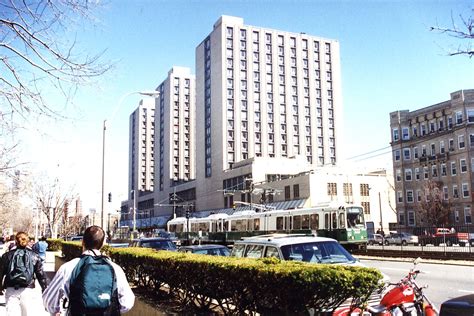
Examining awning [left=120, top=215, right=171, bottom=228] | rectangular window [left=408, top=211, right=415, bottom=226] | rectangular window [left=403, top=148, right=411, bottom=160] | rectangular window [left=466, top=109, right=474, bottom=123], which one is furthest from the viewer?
awning [left=120, top=215, right=171, bottom=228]

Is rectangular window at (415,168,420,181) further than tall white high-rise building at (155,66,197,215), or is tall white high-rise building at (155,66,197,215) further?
tall white high-rise building at (155,66,197,215)

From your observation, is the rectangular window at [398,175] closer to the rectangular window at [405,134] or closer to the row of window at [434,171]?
the row of window at [434,171]

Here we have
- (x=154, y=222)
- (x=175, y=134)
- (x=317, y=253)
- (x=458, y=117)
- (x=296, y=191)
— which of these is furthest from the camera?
(x=175, y=134)

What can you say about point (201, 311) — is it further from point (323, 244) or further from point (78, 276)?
point (78, 276)

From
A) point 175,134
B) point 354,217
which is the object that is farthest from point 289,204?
point 175,134

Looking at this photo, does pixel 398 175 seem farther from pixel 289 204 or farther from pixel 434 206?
pixel 289 204

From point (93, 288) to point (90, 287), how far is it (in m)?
0.03

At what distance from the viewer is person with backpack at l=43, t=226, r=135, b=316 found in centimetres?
407

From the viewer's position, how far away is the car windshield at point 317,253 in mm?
9398

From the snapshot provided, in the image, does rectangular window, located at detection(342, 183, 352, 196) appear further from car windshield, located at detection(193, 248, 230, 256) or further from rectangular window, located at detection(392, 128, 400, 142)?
car windshield, located at detection(193, 248, 230, 256)

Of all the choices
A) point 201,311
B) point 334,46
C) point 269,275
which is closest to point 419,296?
point 269,275

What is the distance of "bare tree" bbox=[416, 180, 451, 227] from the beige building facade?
2.14 feet

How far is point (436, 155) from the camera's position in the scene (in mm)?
67250

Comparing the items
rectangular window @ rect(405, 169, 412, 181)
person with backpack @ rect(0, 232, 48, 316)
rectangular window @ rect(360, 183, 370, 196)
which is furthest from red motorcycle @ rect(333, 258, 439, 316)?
rectangular window @ rect(360, 183, 370, 196)
